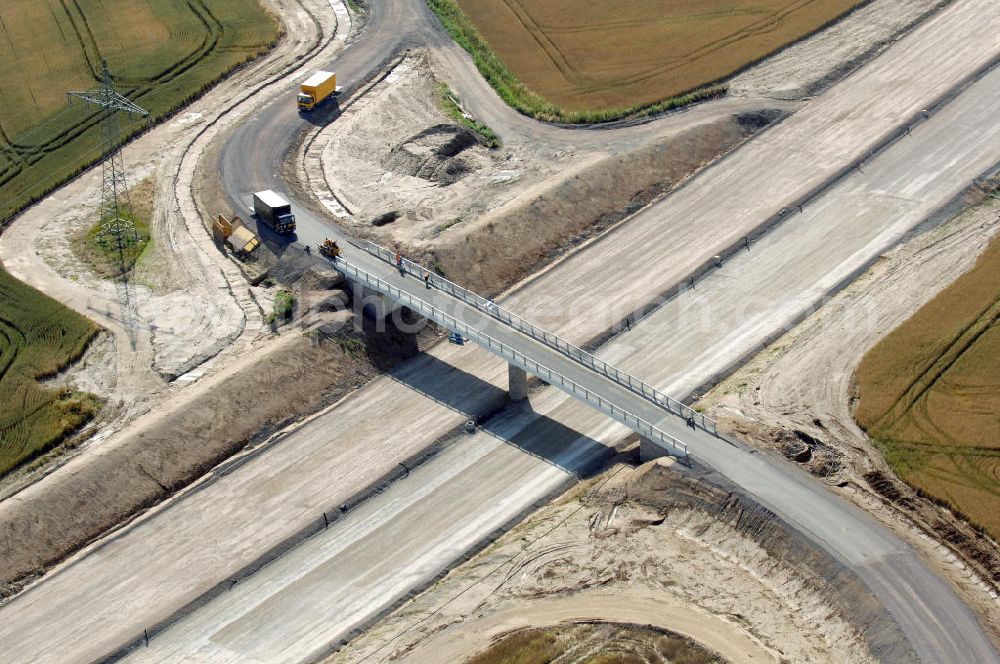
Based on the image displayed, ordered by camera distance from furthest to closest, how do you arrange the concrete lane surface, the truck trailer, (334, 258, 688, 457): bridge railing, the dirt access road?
the truck trailer → (334, 258, 688, 457): bridge railing → the dirt access road → the concrete lane surface

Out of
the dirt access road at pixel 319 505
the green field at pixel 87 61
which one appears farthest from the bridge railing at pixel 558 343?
the green field at pixel 87 61

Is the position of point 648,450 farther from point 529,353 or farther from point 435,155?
point 435,155

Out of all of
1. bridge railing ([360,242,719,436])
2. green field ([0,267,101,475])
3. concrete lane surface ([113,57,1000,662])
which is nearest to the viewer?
concrete lane surface ([113,57,1000,662])

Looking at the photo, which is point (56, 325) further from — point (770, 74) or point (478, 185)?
point (770, 74)

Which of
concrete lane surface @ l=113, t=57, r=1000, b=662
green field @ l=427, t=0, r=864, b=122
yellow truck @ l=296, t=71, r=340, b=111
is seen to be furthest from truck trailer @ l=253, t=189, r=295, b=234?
green field @ l=427, t=0, r=864, b=122

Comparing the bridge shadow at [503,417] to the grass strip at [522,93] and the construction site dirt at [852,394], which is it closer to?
the construction site dirt at [852,394]

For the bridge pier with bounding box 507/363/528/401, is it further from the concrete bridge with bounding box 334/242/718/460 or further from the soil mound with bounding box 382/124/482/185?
the soil mound with bounding box 382/124/482/185
